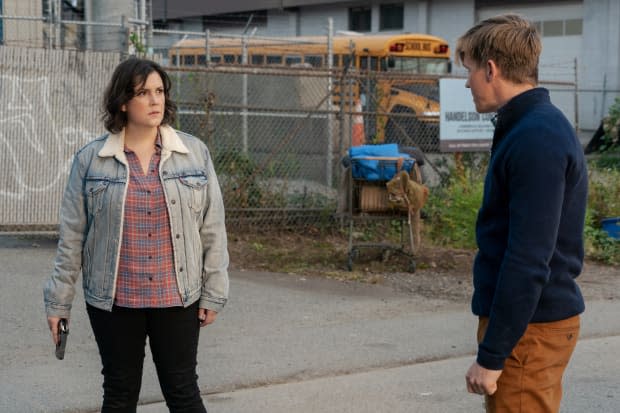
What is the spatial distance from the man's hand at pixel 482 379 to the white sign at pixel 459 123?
9.75 m

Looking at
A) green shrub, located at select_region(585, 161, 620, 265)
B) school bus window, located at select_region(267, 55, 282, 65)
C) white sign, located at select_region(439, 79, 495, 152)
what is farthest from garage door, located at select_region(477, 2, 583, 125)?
white sign, located at select_region(439, 79, 495, 152)

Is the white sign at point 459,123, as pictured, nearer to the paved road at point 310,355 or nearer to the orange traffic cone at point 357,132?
the orange traffic cone at point 357,132

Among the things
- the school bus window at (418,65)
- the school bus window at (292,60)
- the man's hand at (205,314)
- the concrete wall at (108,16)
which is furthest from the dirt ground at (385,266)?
the school bus window at (418,65)

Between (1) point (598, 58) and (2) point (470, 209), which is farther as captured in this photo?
(1) point (598, 58)

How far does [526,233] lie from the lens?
9.54 ft

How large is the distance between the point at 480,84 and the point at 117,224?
1.74 m

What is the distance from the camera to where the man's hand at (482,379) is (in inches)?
118

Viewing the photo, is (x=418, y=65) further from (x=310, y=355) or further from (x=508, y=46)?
(x=508, y=46)

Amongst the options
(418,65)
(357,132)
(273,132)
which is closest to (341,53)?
(418,65)

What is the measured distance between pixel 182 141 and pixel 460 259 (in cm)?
673

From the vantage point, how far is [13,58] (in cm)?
1023

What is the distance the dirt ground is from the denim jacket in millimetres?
5042

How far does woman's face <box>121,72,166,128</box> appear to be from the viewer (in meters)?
4.16

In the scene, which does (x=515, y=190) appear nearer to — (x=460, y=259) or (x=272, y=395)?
(x=272, y=395)
